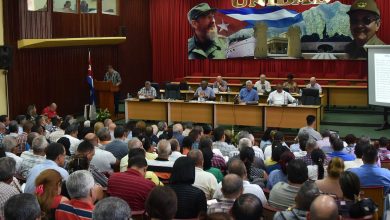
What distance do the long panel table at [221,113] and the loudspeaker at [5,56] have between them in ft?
10.9

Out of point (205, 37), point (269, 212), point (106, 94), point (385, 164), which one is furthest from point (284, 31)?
point (269, 212)

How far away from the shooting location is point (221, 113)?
1227cm

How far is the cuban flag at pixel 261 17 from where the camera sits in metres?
16.8

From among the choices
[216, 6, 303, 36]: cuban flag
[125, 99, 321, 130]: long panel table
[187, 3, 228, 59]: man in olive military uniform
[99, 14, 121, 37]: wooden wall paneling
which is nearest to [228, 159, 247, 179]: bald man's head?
[125, 99, 321, 130]: long panel table

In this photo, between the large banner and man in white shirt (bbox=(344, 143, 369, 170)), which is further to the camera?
the large banner

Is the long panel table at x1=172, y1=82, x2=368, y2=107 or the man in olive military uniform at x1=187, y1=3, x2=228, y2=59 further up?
the man in olive military uniform at x1=187, y1=3, x2=228, y2=59

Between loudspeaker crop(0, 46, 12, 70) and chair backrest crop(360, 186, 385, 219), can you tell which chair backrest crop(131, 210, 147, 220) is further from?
loudspeaker crop(0, 46, 12, 70)

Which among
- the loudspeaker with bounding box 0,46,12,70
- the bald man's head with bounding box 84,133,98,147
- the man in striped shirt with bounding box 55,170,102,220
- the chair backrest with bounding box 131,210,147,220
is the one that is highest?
the loudspeaker with bounding box 0,46,12,70

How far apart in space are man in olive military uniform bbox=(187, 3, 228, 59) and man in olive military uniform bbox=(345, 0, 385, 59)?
14.6 feet

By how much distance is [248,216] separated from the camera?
10.5 ft

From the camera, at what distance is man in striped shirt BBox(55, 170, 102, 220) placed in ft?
11.6

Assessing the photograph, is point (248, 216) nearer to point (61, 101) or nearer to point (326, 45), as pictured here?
point (61, 101)

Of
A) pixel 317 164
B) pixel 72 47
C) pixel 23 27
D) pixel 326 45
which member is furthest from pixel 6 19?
pixel 326 45

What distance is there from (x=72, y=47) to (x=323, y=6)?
26.6 ft
